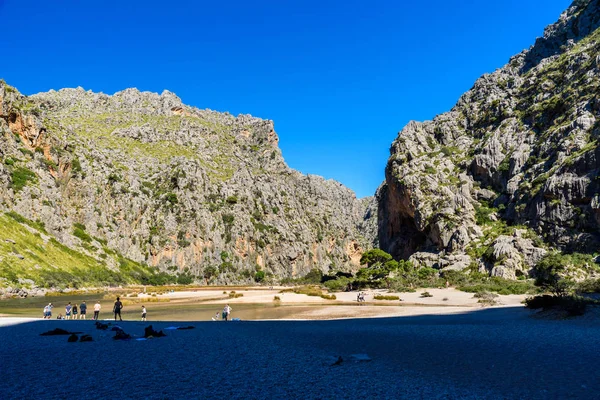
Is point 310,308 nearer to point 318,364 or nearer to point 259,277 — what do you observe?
point 318,364

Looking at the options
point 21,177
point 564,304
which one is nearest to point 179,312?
point 564,304

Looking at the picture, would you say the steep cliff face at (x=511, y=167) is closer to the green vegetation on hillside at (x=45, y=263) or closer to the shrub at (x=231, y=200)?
the shrub at (x=231, y=200)

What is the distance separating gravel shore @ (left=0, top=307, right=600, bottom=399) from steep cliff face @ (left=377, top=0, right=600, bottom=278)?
47426mm

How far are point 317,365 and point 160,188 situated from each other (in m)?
132

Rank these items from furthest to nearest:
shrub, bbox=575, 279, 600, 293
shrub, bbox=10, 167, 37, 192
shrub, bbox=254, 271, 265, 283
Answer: shrub, bbox=254, 271, 265, 283, shrub, bbox=10, 167, 37, 192, shrub, bbox=575, 279, 600, 293

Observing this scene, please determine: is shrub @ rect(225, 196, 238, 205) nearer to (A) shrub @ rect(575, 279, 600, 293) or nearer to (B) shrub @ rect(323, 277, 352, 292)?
(B) shrub @ rect(323, 277, 352, 292)

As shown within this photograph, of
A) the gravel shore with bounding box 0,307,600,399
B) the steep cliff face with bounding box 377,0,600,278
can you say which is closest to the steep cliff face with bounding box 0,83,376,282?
the steep cliff face with bounding box 377,0,600,278

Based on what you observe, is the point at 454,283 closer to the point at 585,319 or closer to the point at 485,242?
the point at 485,242

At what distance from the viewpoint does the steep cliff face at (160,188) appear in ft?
327

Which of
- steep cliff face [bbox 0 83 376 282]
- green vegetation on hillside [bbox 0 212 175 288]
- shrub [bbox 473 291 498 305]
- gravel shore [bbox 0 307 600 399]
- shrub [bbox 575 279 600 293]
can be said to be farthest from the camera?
steep cliff face [bbox 0 83 376 282]

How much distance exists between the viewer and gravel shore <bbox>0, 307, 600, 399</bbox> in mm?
9227

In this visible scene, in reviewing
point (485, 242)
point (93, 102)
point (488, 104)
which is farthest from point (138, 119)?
point (485, 242)

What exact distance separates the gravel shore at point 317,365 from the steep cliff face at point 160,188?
9334cm

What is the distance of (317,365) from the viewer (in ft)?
40.3
